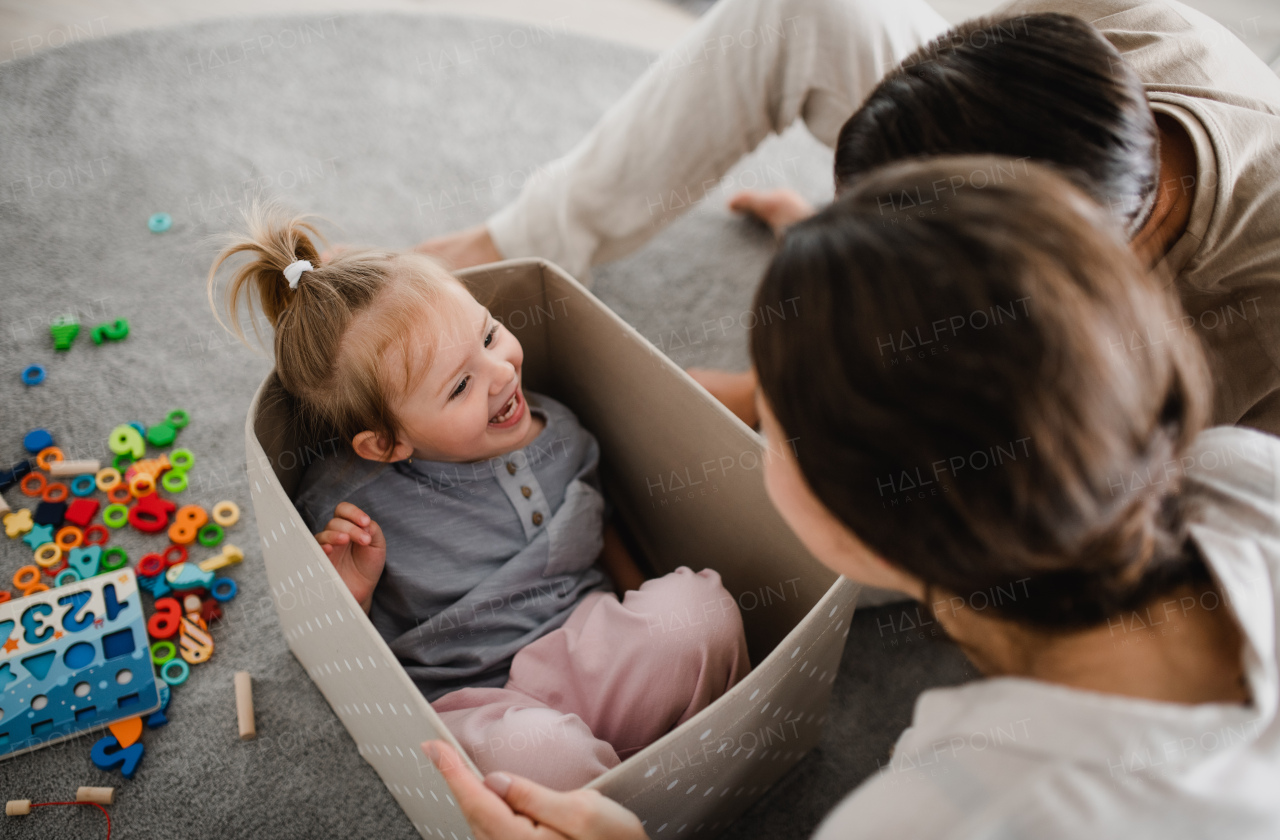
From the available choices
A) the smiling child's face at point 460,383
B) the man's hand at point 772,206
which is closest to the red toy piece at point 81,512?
the smiling child's face at point 460,383

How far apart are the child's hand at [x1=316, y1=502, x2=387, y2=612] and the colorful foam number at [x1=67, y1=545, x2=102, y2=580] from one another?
35 centimetres

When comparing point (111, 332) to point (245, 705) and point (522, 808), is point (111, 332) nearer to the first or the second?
point (245, 705)

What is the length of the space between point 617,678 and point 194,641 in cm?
50

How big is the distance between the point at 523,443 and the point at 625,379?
0.47ft

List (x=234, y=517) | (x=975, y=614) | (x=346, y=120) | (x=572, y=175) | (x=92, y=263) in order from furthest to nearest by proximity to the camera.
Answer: (x=346, y=120)
(x=92, y=263)
(x=572, y=175)
(x=234, y=517)
(x=975, y=614)

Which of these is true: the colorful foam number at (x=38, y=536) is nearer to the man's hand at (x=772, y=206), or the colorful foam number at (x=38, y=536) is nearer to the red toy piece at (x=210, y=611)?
the red toy piece at (x=210, y=611)

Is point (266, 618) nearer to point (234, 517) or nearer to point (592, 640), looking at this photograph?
point (234, 517)

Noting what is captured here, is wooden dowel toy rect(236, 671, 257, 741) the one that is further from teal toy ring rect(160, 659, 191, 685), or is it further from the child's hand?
the child's hand

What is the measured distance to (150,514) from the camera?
3.27 ft

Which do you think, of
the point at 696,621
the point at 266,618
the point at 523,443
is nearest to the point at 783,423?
the point at 696,621

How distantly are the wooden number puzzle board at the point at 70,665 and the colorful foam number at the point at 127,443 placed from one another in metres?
0.19

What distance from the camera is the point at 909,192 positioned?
435 millimetres

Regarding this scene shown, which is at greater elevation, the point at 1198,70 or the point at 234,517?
the point at 1198,70

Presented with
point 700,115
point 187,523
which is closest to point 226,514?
point 187,523
